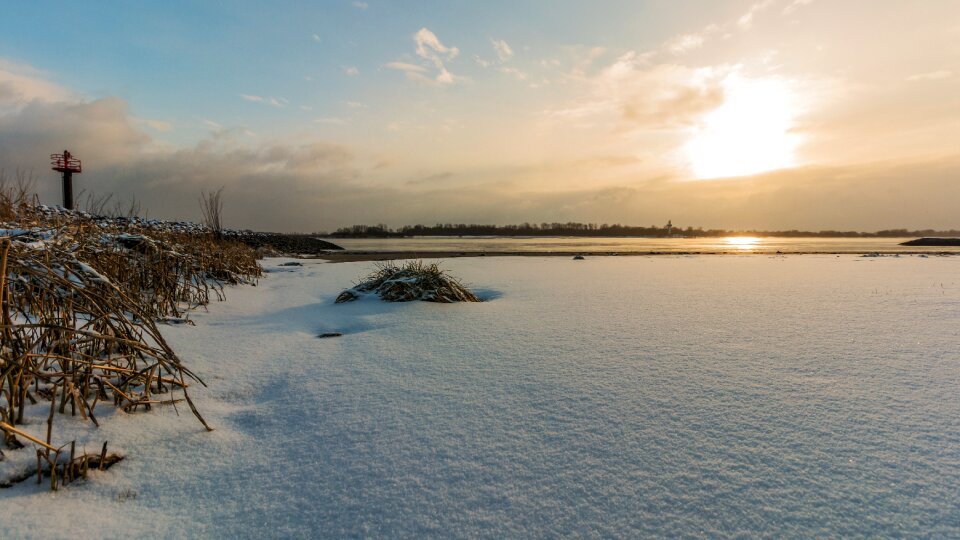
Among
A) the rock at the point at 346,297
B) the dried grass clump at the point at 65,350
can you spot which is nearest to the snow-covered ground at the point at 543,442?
the dried grass clump at the point at 65,350

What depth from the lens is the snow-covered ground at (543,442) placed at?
1.14 metres

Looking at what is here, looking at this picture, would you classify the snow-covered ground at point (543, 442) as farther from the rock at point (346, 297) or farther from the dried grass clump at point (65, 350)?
the rock at point (346, 297)

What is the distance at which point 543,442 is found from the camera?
59.6 inches

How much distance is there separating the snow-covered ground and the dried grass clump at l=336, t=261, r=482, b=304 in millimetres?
1823

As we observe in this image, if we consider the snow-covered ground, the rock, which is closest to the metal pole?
the rock

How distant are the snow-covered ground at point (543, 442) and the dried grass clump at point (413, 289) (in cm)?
182

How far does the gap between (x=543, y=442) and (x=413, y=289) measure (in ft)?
11.8

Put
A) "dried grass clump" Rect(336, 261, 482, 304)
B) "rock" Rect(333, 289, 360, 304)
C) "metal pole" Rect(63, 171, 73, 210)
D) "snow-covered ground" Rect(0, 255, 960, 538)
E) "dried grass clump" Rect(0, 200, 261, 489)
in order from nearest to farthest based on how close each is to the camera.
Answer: "snow-covered ground" Rect(0, 255, 960, 538) < "dried grass clump" Rect(0, 200, 261, 489) < "dried grass clump" Rect(336, 261, 482, 304) < "rock" Rect(333, 289, 360, 304) < "metal pole" Rect(63, 171, 73, 210)

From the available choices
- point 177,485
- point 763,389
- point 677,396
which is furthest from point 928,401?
point 177,485

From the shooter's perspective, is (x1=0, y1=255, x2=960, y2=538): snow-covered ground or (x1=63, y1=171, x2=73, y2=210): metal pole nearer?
(x1=0, y1=255, x2=960, y2=538): snow-covered ground

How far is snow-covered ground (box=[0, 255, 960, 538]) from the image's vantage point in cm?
114

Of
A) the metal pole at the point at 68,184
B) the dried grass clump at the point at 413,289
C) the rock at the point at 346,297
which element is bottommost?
the rock at the point at 346,297

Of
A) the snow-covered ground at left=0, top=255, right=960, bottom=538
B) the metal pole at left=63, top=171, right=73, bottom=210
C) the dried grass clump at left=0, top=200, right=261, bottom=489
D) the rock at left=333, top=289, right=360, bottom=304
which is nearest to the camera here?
the snow-covered ground at left=0, top=255, right=960, bottom=538

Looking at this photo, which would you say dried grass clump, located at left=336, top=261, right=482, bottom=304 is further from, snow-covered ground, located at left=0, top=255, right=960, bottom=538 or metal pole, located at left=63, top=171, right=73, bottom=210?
metal pole, located at left=63, top=171, right=73, bottom=210
